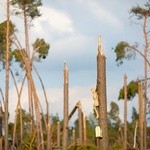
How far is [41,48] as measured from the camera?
26.8m

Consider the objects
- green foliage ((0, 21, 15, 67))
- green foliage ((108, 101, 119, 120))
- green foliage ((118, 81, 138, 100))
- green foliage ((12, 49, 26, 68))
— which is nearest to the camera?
green foliage ((0, 21, 15, 67))

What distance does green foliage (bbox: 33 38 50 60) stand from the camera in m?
26.9

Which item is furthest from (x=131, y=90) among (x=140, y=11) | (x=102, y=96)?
(x=102, y=96)

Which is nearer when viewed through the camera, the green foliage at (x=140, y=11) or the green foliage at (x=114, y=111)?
the green foliage at (x=140, y=11)

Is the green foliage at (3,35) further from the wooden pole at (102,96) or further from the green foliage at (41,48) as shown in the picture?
the wooden pole at (102,96)

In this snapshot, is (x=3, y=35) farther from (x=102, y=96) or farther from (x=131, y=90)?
(x=102, y=96)

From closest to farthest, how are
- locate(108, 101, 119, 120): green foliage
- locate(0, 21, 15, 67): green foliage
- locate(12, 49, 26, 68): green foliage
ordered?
locate(0, 21, 15, 67): green foliage < locate(12, 49, 26, 68): green foliage < locate(108, 101, 119, 120): green foliage

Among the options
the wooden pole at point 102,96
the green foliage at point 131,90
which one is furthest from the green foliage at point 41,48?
the wooden pole at point 102,96

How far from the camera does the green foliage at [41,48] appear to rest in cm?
2688

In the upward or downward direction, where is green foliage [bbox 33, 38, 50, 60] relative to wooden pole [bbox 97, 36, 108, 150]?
upward

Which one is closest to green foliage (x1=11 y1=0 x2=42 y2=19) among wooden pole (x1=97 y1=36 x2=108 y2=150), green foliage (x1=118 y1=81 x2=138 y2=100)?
green foliage (x1=118 y1=81 x2=138 y2=100)

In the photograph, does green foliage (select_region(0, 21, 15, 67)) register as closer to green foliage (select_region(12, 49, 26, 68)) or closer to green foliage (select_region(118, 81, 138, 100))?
green foliage (select_region(12, 49, 26, 68))

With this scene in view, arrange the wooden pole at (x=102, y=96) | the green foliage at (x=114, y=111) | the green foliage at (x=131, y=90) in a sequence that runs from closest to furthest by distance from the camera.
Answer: the wooden pole at (x=102, y=96)
the green foliage at (x=131, y=90)
the green foliage at (x=114, y=111)

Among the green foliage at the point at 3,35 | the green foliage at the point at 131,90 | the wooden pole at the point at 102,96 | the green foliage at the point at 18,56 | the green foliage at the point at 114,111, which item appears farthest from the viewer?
the green foliage at the point at 114,111
